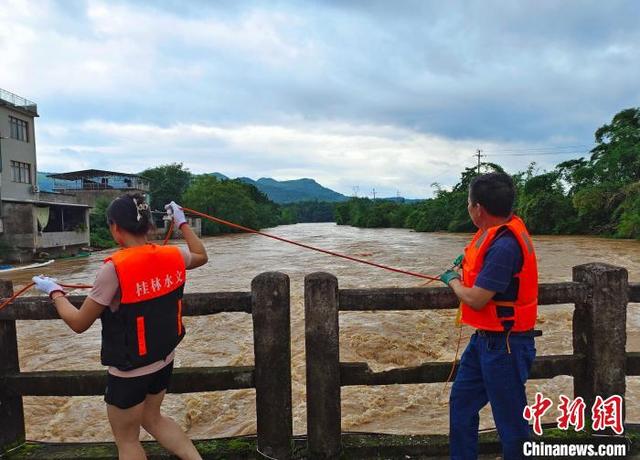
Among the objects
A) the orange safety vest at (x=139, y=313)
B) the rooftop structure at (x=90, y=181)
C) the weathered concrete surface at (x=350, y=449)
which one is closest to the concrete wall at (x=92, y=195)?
the rooftop structure at (x=90, y=181)

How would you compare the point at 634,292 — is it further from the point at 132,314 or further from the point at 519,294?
the point at 132,314

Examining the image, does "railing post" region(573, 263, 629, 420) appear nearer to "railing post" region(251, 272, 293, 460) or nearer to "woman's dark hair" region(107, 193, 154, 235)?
"railing post" region(251, 272, 293, 460)

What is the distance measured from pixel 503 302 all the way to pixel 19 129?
3724 cm

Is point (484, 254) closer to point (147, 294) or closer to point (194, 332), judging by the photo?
point (147, 294)

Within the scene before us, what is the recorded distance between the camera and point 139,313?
2.23m

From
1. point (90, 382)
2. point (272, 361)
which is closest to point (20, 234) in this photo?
point (90, 382)

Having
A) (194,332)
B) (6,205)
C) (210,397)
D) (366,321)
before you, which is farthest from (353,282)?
(6,205)

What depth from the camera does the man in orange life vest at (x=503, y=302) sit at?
2287mm

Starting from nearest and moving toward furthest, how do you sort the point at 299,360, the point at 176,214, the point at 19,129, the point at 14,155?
the point at 176,214, the point at 299,360, the point at 14,155, the point at 19,129

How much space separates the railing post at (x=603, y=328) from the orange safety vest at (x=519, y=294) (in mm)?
1186

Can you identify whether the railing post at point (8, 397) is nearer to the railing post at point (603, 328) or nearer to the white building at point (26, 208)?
the railing post at point (603, 328)

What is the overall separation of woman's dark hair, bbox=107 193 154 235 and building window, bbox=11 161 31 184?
34567mm

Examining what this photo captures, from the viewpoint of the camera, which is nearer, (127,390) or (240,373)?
(127,390)

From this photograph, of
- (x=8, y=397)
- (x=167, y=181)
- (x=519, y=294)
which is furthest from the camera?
(x=167, y=181)
